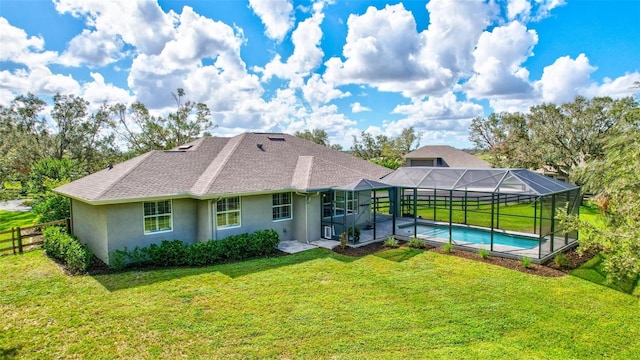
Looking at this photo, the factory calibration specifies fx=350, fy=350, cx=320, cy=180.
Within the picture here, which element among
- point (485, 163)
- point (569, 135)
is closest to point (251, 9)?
point (569, 135)

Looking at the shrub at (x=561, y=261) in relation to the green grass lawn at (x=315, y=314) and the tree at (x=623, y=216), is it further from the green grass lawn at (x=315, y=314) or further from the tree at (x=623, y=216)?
the tree at (x=623, y=216)

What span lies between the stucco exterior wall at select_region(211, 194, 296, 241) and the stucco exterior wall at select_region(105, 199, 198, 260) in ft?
3.83

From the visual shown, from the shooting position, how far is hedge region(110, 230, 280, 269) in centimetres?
1208

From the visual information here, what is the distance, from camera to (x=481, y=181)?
48.4 feet

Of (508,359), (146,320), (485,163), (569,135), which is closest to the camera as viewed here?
(508,359)

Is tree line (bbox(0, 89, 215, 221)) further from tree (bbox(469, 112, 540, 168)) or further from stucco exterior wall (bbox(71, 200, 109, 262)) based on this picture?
tree (bbox(469, 112, 540, 168))

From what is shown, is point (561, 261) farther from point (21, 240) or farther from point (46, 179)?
point (46, 179)

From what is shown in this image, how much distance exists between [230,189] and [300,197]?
132 inches

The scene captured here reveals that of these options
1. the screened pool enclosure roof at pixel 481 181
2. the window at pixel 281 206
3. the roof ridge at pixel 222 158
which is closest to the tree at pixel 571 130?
the screened pool enclosure roof at pixel 481 181

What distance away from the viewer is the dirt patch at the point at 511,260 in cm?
1173

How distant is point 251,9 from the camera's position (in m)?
16.9

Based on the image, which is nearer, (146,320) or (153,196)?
(146,320)

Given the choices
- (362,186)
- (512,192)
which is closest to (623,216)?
(512,192)

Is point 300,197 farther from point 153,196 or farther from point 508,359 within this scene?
point 508,359
